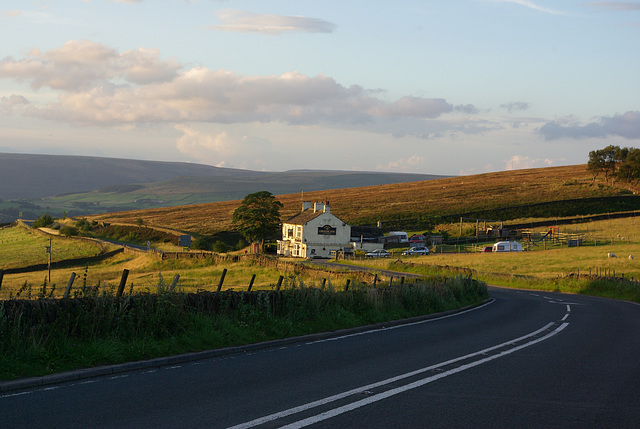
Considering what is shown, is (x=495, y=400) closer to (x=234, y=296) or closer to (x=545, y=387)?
(x=545, y=387)

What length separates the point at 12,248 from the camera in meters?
96.2

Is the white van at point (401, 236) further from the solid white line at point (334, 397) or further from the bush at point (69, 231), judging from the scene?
the solid white line at point (334, 397)

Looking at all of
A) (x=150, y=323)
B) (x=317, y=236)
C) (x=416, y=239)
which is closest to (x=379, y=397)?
(x=150, y=323)

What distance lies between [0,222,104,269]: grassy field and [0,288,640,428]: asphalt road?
67.3 metres

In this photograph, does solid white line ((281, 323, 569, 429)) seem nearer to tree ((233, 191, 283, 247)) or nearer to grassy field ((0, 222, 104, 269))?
grassy field ((0, 222, 104, 269))

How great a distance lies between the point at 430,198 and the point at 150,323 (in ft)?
416

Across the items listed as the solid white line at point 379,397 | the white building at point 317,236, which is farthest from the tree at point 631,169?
the solid white line at point 379,397

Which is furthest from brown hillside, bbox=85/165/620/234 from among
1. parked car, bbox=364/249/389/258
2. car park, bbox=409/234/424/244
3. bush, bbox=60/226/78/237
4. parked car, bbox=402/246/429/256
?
parked car, bbox=402/246/429/256

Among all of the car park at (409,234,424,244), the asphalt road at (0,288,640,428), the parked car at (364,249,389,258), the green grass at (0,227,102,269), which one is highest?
the asphalt road at (0,288,640,428)

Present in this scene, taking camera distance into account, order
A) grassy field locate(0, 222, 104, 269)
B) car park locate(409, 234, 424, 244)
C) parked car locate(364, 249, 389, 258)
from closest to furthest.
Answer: grassy field locate(0, 222, 104, 269)
parked car locate(364, 249, 389, 258)
car park locate(409, 234, 424, 244)

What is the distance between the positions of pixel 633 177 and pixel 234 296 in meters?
132

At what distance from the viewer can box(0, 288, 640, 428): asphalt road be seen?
332 inches

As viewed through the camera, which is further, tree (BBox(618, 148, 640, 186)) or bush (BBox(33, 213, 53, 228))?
tree (BBox(618, 148, 640, 186))

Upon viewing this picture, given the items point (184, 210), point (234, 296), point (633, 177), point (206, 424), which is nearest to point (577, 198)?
point (633, 177)
